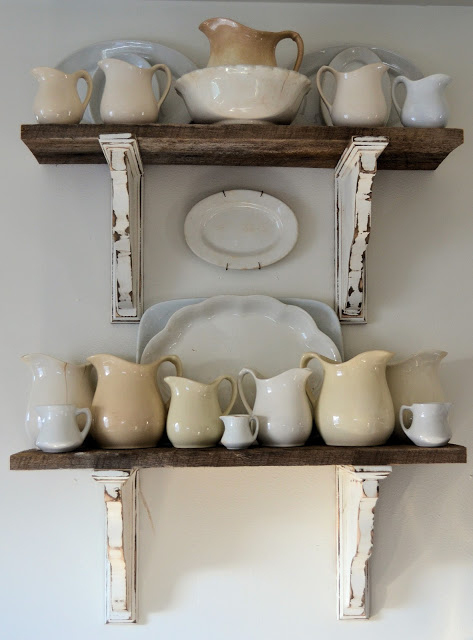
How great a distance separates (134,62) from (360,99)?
398 millimetres

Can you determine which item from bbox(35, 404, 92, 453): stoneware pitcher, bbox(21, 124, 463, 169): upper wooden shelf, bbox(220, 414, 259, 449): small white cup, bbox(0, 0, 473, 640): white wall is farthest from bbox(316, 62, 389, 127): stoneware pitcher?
bbox(35, 404, 92, 453): stoneware pitcher

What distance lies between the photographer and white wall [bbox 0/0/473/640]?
4.11 ft

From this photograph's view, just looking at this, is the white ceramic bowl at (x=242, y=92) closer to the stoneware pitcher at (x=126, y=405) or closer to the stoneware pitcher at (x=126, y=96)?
the stoneware pitcher at (x=126, y=96)

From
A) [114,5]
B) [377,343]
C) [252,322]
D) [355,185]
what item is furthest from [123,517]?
[114,5]

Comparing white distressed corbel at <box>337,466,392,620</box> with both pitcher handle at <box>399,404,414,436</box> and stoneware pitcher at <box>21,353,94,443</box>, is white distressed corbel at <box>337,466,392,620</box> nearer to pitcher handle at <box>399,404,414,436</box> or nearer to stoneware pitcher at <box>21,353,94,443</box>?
pitcher handle at <box>399,404,414,436</box>

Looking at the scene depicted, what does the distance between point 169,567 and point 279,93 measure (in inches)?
30.6

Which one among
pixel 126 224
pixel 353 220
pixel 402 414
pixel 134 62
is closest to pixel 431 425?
pixel 402 414

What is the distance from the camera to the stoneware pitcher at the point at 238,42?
1178 millimetres

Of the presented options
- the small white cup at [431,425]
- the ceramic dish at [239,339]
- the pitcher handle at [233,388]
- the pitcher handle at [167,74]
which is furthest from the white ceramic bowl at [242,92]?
the small white cup at [431,425]

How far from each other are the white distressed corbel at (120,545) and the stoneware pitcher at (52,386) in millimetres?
136

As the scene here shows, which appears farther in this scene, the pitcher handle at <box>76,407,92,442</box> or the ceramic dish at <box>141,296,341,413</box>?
the ceramic dish at <box>141,296,341,413</box>

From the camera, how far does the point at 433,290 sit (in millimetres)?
1323

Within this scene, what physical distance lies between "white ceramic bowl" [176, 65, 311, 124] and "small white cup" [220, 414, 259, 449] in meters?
0.46

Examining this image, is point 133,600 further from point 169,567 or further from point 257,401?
point 257,401
